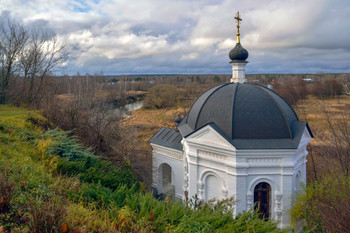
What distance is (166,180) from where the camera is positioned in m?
16.8

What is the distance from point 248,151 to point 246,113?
173 cm

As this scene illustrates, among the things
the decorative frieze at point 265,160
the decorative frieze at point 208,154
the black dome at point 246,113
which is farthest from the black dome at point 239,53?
the decorative frieze at point 265,160

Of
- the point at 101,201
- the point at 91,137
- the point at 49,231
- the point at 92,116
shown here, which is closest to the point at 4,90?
the point at 92,116

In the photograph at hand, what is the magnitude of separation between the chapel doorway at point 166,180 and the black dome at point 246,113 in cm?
475

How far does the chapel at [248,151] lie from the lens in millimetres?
10383

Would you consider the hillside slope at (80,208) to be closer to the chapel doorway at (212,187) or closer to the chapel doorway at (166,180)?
the chapel doorway at (212,187)

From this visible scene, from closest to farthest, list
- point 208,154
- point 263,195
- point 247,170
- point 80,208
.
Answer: point 80,208, point 247,170, point 263,195, point 208,154

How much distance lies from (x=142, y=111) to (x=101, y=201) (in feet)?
172

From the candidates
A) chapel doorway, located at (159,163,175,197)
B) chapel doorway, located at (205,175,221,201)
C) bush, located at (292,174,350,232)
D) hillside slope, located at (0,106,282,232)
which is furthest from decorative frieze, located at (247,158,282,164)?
chapel doorway, located at (159,163,175,197)

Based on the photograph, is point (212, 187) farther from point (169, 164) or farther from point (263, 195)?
point (169, 164)

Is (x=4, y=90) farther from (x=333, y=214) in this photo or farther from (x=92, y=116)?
(x=333, y=214)

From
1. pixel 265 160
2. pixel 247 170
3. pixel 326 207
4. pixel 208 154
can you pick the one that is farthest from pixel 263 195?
pixel 208 154

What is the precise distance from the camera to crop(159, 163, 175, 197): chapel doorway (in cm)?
1633

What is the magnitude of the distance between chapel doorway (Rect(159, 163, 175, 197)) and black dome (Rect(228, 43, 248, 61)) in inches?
310
